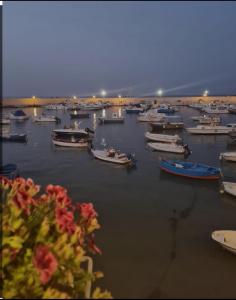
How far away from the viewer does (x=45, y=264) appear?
10.4 feet

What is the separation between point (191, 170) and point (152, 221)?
913 cm

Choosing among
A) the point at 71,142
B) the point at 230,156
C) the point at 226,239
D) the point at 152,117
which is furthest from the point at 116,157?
the point at 152,117

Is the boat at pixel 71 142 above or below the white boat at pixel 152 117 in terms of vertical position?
below

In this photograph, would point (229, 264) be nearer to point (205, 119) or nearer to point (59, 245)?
point (59, 245)

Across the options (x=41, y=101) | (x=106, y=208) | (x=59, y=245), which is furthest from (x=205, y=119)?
(x=41, y=101)

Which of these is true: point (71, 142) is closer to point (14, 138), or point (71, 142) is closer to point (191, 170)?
point (14, 138)

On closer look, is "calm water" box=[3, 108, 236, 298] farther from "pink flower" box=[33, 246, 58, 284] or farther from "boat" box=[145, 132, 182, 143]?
"pink flower" box=[33, 246, 58, 284]

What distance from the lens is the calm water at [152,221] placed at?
12398 millimetres

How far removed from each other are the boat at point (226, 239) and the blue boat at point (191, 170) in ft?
37.3

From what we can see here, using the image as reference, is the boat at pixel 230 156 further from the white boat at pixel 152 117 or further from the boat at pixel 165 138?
the white boat at pixel 152 117

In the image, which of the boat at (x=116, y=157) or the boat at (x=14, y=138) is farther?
the boat at (x=14, y=138)

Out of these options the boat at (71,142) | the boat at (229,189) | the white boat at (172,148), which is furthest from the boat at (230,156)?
the boat at (71,142)

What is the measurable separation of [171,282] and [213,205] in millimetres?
9130

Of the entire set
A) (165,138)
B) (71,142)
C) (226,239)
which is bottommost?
(226,239)
